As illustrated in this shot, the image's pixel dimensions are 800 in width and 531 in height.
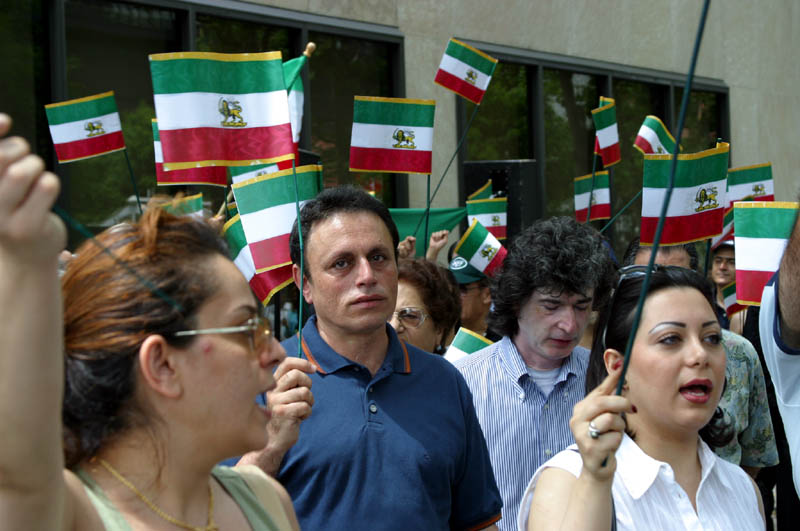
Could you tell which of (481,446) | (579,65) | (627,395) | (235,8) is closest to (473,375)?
(481,446)

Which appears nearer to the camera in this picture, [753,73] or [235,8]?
[235,8]

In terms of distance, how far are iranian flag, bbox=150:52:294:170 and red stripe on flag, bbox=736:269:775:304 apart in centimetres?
243

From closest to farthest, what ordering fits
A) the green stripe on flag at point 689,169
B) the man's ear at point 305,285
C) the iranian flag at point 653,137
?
the man's ear at point 305,285
the green stripe on flag at point 689,169
the iranian flag at point 653,137

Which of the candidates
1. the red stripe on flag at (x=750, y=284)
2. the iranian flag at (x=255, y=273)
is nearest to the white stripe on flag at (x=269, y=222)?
the iranian flag at (x=255, y=273)

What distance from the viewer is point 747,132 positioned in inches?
540

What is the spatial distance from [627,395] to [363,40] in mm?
6821

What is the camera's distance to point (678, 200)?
4508 mm

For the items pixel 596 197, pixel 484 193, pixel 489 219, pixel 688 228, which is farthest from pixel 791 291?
pixel 596 197

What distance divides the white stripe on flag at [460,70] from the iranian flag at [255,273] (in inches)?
98.7

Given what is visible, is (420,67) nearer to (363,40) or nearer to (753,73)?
(363,40)

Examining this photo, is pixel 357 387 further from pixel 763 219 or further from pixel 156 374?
pixel 763 219

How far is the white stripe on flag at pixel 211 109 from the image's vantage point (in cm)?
355

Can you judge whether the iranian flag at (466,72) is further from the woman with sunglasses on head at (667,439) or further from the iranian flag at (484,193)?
the woman with sunglasses on head at (667,439)

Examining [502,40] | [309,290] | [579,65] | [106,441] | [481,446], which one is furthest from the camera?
[579,65]
